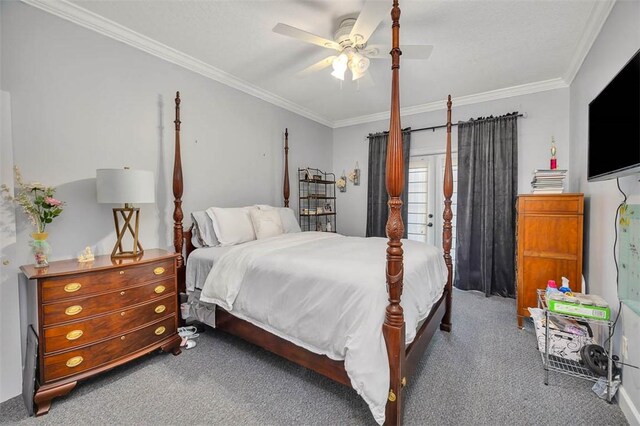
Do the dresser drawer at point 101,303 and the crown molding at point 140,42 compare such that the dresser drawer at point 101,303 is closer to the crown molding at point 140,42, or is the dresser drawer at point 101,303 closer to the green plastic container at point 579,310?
the crown molding at point 140,42

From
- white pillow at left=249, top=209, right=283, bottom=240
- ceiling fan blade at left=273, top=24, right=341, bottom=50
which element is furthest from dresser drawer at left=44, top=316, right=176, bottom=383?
ceiling fan blade at left=273, top=24, right=341, bottom=50

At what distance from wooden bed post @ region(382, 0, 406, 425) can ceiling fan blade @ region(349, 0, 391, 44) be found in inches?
12.9

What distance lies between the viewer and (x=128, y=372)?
204cm

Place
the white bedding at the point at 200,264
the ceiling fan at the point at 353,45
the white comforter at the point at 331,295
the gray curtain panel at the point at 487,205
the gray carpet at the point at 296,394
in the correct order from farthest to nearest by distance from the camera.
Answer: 1. the gray curtain panel at the point at 487,205
2. the white bedding at the point at 200,264
3. the ceiling fan at the point at 353,45
4. the gray carpet at the point at 296,394
5. the white comforter at the point at 331,295

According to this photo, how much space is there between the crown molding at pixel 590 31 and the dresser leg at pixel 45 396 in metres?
4.50

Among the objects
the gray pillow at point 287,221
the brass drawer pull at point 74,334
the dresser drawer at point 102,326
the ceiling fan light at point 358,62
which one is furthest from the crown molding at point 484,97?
the brass drawer pull at point 74,334

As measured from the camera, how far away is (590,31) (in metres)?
2.34

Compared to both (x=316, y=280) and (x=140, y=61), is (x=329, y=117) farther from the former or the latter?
(x=316, y=280)

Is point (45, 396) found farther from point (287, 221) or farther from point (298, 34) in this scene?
point (298, 34)

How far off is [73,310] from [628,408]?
133 inches

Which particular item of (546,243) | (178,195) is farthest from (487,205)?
(178,195)

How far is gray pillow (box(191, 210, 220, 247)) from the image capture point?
2781mm

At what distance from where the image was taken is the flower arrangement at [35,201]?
1.81 m

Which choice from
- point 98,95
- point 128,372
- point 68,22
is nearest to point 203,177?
point 98,95
